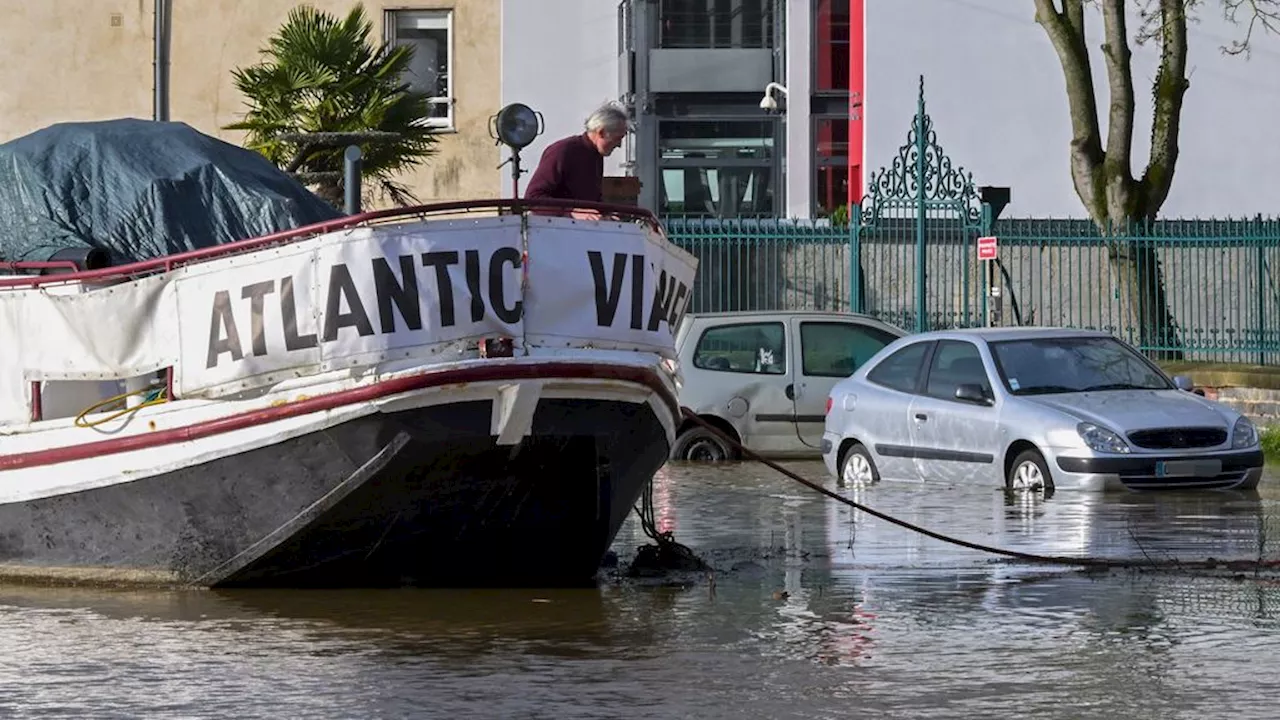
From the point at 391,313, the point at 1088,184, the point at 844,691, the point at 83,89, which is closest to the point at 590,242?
the point at 391,313

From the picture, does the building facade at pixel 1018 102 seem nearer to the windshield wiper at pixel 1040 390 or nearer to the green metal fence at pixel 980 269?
the green metal fence at pixel 980 269

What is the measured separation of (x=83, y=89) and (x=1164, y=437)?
29041 mm

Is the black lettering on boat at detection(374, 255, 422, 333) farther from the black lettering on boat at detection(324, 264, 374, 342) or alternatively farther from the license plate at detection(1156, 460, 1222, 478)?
the license plate at detection(1156, 460, 1222, 478)

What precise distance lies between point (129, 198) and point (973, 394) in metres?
7.07

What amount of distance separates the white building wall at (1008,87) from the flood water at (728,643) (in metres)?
25.3

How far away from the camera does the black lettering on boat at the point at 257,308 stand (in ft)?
38.9

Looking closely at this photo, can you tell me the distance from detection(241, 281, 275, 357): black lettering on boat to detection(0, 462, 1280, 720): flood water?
125cm

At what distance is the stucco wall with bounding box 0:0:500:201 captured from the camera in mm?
42906

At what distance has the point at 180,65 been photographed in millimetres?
42906

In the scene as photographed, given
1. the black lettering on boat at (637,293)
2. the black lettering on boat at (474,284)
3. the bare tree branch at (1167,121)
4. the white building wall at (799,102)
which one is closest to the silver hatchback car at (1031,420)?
the black lettering on boat at (637,293)

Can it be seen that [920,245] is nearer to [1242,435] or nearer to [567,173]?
[1242,435]

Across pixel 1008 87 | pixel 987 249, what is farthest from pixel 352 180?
pixel 1008 87

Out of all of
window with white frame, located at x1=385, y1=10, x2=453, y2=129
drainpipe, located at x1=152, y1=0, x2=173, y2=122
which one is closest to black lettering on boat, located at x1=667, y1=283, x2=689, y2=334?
drainpipe, located at x1=152, y1=0, x2=173, y2=122

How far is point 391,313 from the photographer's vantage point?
11.6m
